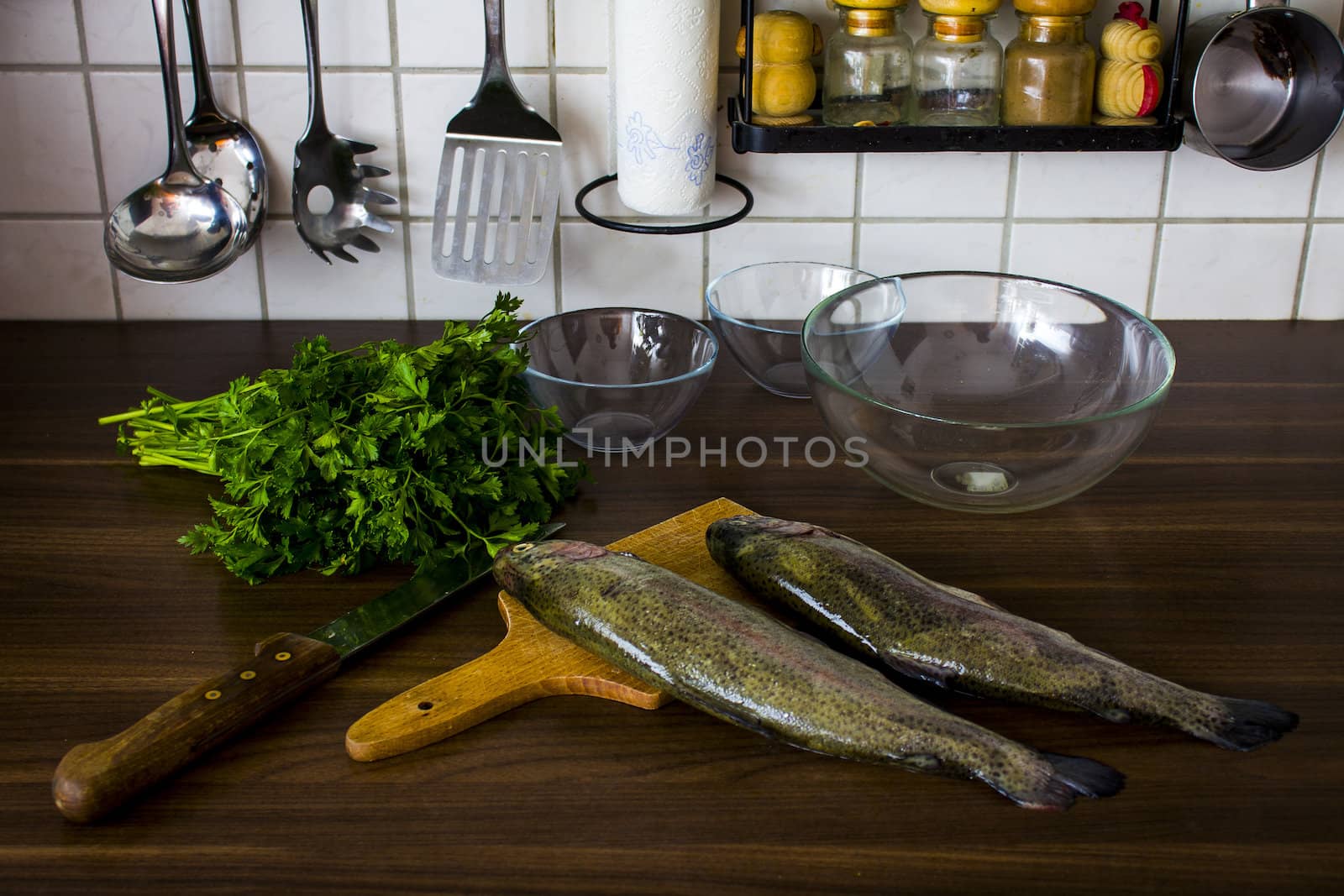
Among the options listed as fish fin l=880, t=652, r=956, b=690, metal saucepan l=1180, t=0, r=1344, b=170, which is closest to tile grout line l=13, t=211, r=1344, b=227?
metal saucepan l=1180, t=0, r=1344, b=170

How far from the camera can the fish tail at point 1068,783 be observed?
2.19 ft

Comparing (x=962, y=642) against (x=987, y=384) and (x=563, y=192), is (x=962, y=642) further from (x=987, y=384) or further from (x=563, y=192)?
(x=563, y=192)

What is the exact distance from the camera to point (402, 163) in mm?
1296

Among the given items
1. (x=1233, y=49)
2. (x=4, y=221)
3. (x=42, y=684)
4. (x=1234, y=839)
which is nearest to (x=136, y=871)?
(x=42, y=684)

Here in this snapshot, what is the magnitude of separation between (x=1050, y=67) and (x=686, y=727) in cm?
77

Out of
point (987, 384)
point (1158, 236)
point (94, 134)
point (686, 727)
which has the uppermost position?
point (94, 134)

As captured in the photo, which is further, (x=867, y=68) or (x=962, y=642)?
(x=867, y=68)

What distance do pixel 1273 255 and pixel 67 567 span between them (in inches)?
50.0

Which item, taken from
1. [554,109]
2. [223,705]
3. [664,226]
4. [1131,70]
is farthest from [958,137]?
[223,705]

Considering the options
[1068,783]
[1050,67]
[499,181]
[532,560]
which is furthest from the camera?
[499,181]

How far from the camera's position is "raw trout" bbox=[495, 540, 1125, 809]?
2.24ft

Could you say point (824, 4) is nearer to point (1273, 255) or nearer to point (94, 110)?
point (1273, 255)

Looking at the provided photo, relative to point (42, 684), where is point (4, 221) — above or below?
above

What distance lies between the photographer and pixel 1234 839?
655 mm
